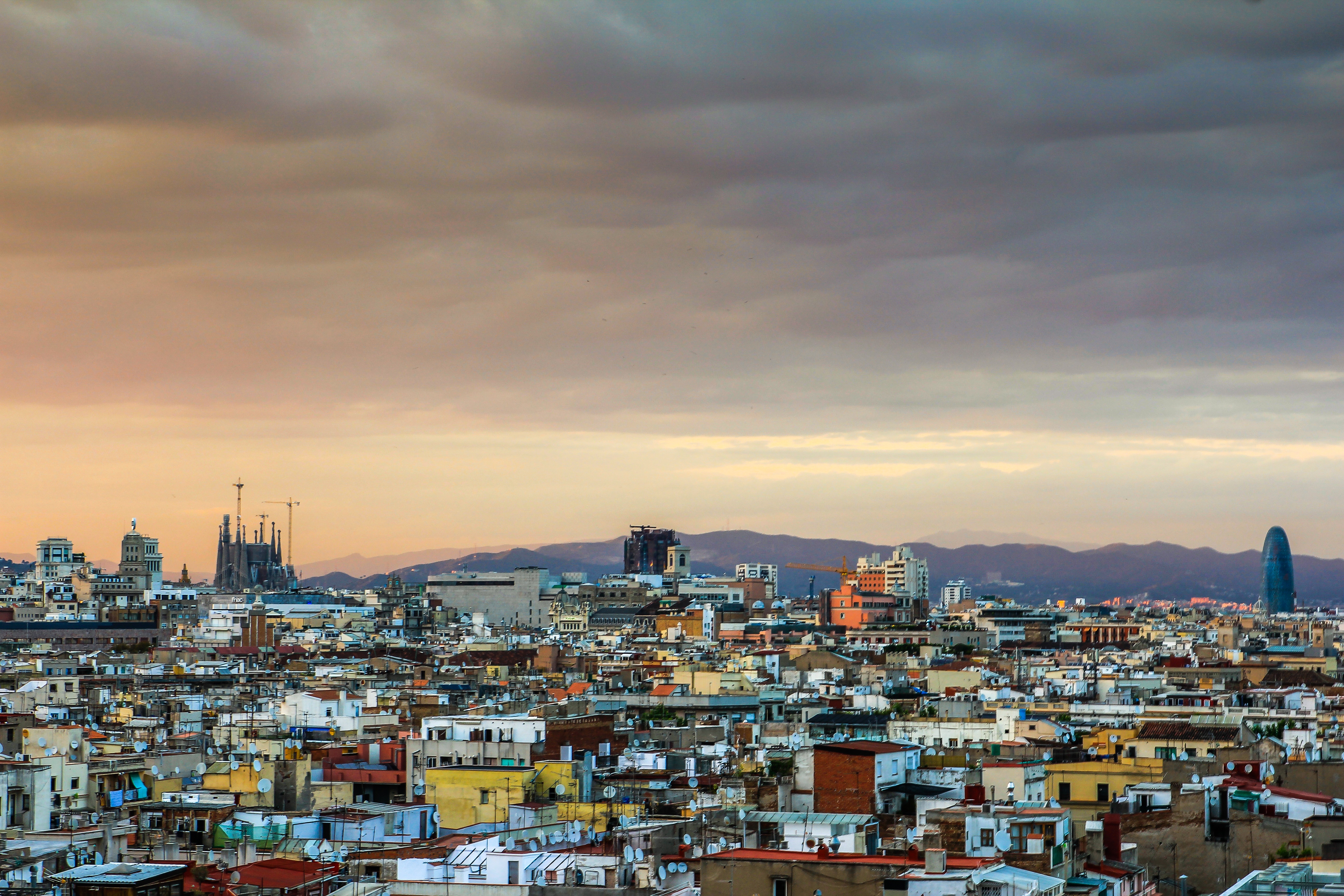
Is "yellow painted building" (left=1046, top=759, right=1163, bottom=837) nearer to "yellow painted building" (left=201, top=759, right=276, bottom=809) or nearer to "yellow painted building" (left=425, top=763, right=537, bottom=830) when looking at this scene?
"yellow painted building" (left=425, top=763, right=537, bottom=830)

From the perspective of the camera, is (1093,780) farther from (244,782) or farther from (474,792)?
(244,782)

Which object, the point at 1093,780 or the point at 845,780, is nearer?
the point at 845,780

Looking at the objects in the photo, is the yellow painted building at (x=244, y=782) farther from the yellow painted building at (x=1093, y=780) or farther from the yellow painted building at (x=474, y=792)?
the yellow painted building at (x=1093, y=780)

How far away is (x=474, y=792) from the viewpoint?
4903cm

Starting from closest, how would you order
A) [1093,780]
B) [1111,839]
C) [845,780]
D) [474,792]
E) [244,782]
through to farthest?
[1111,839] < [845,780] < [474,792] < [1093,780] < [244,782]

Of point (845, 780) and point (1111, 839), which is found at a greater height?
point (845, 780)

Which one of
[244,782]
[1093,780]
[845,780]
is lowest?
[244,782]

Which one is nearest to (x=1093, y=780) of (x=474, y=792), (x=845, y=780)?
(x=845, y=780)

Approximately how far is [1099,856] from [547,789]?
15970mm

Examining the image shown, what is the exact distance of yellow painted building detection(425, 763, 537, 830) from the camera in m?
48.3

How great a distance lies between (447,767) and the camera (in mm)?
51906

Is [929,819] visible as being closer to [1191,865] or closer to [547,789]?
[1191,865]

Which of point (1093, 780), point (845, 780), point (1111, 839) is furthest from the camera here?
point (1093, 780)

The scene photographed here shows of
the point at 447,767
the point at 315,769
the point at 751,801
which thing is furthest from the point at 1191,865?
the point at 315,769
